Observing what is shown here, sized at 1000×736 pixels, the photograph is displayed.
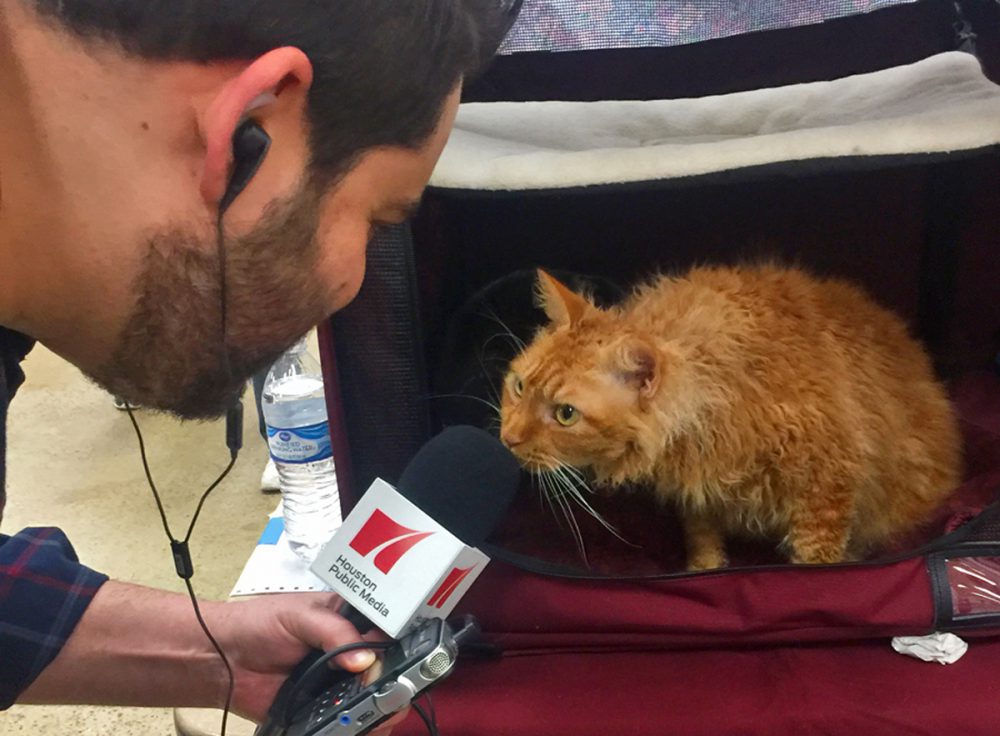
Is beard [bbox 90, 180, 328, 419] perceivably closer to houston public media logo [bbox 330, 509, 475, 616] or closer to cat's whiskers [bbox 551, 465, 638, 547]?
houston public media logo [bbox 330, 509, 475, 616]

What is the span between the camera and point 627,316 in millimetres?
1080

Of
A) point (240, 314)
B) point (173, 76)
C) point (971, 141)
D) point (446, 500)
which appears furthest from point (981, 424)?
point (173, 76)

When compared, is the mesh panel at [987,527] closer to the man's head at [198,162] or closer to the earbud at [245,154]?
the man's head at [198,162]

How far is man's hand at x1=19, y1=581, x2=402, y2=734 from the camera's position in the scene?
0.86 metres

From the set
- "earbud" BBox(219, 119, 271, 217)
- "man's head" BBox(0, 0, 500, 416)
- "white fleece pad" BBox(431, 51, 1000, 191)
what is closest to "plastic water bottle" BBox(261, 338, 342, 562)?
"white fleece pad" BBox(431, 51, 1000, 191)

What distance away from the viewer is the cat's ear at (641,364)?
0.94 meters

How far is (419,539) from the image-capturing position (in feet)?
2.24

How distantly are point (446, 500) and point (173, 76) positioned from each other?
1.24 feet

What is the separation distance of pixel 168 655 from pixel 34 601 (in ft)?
0.46

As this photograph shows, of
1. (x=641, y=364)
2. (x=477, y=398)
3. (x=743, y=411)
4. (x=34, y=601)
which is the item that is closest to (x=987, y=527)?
(x=743, y=411)

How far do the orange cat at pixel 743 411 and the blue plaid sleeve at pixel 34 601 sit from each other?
19.5 inches

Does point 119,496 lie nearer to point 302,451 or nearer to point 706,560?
point 302,451

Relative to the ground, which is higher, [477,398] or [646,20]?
[646,20]

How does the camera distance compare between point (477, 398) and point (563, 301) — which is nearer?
point (563, 301)
